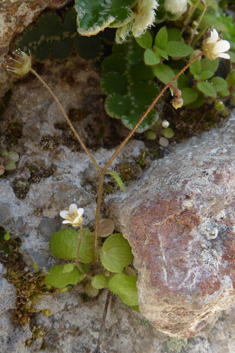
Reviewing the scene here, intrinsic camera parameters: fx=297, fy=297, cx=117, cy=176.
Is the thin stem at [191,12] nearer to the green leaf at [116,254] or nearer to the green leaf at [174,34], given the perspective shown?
the green leaf at [174,34]

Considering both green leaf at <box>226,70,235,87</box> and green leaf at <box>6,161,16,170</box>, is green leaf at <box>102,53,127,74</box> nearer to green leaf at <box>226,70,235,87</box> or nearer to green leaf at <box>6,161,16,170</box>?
green leaf at <box>226,70,235,87</box>

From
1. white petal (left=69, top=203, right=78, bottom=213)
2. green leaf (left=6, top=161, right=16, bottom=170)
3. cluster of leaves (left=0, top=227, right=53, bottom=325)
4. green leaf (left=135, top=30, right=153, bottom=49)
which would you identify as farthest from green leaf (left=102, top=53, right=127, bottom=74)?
cluster of leaves (left=0, top=227, right=53, bottom=325)

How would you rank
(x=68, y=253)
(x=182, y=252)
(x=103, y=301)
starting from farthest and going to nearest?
(x=103, y=301) → (x=68, y=253) → (x=182, y=252)

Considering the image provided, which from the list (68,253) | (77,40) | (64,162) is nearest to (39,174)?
(64,162)

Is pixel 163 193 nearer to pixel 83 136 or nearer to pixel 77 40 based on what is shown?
pixel 83 136

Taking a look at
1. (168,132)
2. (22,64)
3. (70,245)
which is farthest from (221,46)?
(70,245)
